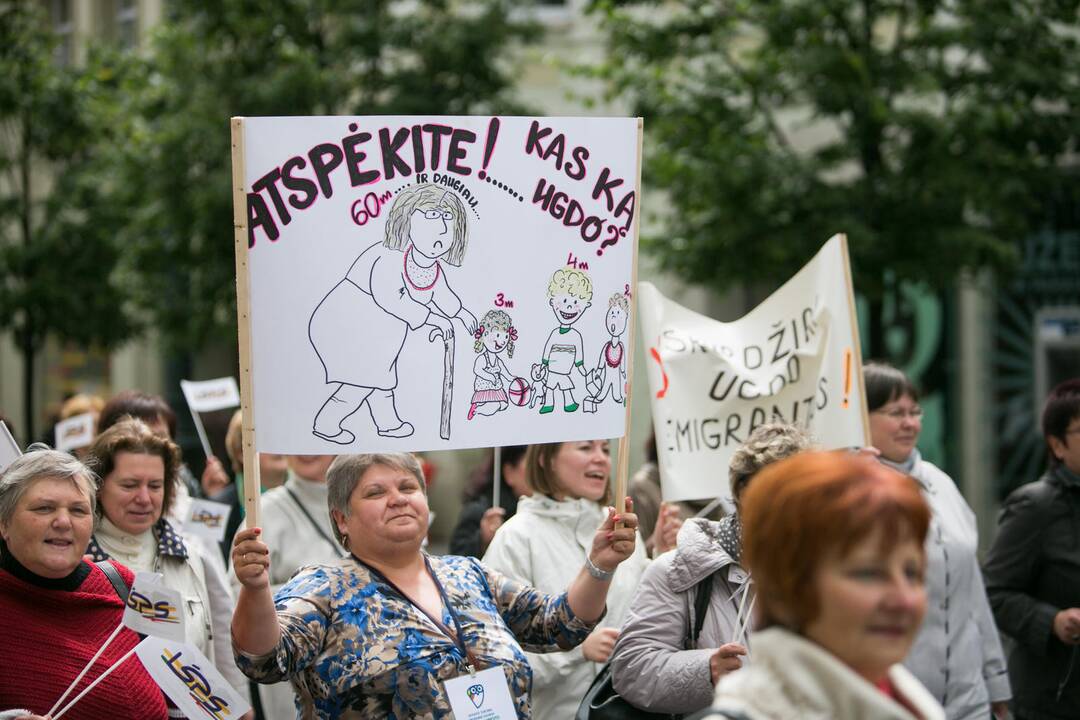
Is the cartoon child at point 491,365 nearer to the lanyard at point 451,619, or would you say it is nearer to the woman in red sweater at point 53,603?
the lanyard at point 451,619

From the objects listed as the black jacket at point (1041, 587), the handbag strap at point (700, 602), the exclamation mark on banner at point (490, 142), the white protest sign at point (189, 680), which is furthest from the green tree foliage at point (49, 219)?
the handbag strap at point (700, 602)

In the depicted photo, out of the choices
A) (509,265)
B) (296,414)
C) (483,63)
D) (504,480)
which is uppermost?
(483,63)

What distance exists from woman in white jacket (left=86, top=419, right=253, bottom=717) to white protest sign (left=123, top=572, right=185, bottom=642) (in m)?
0.79

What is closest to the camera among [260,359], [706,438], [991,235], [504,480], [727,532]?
[260,359]

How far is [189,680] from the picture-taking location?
450 centimetres

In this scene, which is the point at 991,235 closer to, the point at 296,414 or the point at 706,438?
the point at 706,438

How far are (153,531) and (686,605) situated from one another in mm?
2136

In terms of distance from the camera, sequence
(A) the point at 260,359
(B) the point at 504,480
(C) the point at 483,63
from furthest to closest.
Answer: (C) the point at 483,63 → (B) the point at 504,480 → (A) the point at 260,359

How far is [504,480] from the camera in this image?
734cm

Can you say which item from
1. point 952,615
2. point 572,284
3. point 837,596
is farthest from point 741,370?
point 837,596

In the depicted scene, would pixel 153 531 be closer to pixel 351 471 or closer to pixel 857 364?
pixel 351 471

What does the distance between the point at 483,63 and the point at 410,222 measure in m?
10.2

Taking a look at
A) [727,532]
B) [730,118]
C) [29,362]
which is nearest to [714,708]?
[727,532]

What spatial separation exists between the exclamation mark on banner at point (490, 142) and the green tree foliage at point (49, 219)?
41.8ft
